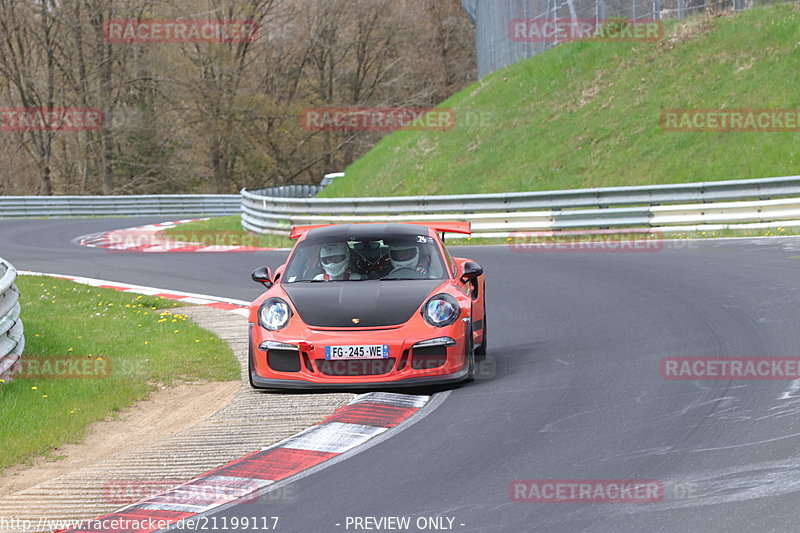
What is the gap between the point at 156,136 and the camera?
53844 mm

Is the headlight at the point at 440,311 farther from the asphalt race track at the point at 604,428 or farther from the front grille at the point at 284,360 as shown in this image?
the front grille at the point at 284,360

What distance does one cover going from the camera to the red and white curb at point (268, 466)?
5.48m

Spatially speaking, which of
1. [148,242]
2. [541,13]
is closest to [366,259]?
[148,242]

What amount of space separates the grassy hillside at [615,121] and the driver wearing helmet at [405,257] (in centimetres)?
1452

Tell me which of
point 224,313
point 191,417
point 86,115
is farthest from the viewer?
point 86,115

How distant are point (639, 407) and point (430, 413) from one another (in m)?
1.41

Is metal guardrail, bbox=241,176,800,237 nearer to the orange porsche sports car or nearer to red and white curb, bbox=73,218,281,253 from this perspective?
red and white curb, bbox=73,218,281,253

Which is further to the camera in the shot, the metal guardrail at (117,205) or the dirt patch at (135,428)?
the metal guardrail at (117,205)

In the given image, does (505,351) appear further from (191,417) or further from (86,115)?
(86,115)

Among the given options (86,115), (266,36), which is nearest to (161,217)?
(86,115)

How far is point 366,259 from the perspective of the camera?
9.42 m

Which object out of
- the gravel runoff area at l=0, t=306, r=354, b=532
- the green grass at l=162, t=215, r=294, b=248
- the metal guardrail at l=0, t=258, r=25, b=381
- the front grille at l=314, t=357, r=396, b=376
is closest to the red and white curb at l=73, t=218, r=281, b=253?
the green grass at l=162, t=215, r=294, b=248

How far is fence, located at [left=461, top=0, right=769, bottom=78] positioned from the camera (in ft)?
100

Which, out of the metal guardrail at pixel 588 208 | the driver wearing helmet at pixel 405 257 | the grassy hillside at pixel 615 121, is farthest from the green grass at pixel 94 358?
the grassy hillside at pixel 615 121
